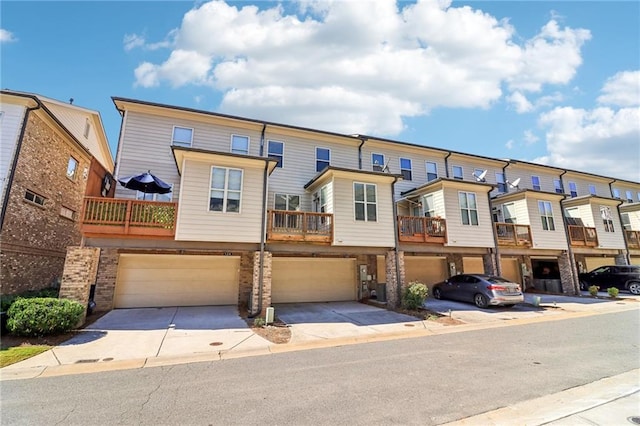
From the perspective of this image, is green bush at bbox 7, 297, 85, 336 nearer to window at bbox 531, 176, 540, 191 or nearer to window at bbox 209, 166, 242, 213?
window at bbox 209, 166, 242, 213

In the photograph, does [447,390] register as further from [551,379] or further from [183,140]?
[183,140]

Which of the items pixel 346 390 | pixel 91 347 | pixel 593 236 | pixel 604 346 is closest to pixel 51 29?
pixel 91 347

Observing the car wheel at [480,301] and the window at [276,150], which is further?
the window at [276,150]

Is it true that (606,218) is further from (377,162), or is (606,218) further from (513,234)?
(377,162)

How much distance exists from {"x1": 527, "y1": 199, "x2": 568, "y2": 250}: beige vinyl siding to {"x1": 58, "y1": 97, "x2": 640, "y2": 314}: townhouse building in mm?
91

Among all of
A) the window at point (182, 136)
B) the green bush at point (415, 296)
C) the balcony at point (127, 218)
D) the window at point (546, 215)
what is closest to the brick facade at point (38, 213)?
the balcony at point (127, 218)

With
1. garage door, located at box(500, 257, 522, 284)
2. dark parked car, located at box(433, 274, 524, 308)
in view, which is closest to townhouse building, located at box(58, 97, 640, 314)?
garage door, located at box(500, 257, 522, 284)

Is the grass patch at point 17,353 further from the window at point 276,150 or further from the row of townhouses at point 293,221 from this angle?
the window at point 276,150

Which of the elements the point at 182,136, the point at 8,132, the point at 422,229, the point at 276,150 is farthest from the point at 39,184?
the point at 422,229

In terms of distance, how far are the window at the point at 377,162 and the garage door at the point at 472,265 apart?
332 inches

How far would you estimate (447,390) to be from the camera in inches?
207

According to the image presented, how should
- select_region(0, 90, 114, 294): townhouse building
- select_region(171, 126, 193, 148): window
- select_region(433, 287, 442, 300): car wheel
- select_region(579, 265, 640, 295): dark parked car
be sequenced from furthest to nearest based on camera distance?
select_region(579, 265, 640, 295): dark parked car
select_region(433, 287, 442, 300): car wheel
select_region(171, 126, 193, 148): window
select_region(0, 90, 114, 294): townhouse building

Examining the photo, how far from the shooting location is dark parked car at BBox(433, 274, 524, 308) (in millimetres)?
13680

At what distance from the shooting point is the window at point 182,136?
14.8 metres
